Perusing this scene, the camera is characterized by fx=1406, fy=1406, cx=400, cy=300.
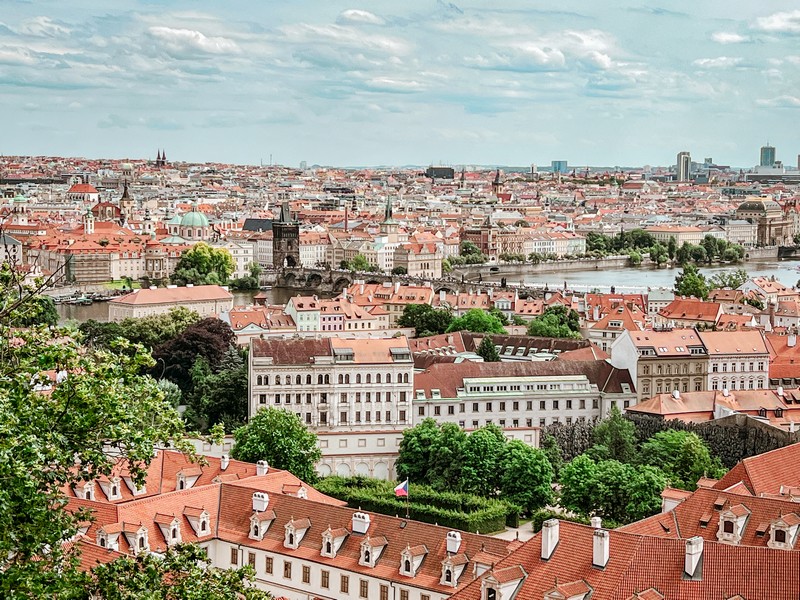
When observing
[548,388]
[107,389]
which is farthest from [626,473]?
[107,389]

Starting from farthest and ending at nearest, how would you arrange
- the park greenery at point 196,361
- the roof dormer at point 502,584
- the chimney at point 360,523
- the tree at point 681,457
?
the park greenery at point 196,361
the tree at point 681,457
the chimney at point 360,523
the roof dormer at point 502,584

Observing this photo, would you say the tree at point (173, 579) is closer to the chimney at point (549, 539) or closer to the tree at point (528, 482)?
the chimney at point (549, 539)

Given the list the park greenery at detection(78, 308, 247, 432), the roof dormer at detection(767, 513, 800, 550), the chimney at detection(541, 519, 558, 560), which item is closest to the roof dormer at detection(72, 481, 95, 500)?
the park greenery at detection(78, 308, 247, 432)

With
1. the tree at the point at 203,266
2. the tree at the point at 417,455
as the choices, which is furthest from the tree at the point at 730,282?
the tree at the point at 417,455

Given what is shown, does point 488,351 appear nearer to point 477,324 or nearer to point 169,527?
point 477,324

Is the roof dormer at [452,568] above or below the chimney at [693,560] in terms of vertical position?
below

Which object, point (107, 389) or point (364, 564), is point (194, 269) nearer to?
point (364, 564)

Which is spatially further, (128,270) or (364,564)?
(128,270)

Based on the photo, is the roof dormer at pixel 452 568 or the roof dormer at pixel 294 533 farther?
the roof dormer at pixel 294 533
